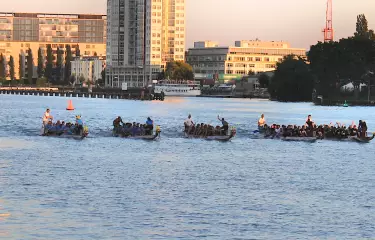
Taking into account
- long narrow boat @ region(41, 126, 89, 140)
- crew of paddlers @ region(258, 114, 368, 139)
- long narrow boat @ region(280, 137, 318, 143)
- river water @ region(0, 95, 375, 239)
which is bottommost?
river water @ region(0, 95, 375, 239)

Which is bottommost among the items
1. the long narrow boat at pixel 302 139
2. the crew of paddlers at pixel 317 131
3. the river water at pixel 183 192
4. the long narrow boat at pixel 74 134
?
the river water at pixel 183 192

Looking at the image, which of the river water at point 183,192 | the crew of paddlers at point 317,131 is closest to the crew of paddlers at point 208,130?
the crew of paddlers at point 317,131

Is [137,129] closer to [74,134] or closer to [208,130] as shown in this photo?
[74,134]

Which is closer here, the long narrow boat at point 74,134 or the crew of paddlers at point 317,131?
the long narrow boat at point 74,134

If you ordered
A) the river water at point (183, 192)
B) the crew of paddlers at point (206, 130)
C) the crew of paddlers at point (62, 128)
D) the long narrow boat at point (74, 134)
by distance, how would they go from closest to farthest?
1. the river water at point (183, 192)
2. the crew of paddlers at point (62, 128)
3. the long narrow boat at point (74, 134)
4. the crew of paddlers at point (206, 130)

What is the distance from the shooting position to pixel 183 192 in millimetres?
50875

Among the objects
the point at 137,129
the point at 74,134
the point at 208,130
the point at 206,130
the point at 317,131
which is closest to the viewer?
the point at 74,134

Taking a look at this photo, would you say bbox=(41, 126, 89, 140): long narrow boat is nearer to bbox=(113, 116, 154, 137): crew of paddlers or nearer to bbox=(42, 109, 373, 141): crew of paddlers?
bbox=(42, 109, 373, 141): crew of paddlers

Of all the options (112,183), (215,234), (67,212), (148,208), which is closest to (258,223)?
(215,234)

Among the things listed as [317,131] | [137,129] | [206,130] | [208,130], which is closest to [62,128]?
[137,129]

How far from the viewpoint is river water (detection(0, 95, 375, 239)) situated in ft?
134

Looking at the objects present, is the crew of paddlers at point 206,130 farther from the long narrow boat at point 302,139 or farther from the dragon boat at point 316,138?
the long narrow boat at point 302,139

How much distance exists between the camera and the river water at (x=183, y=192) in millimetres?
40781

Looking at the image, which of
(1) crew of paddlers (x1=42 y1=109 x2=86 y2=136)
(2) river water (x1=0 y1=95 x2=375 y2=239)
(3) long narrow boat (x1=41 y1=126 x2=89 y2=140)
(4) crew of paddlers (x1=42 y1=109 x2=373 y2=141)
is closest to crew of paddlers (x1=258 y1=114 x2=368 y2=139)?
(4) crew of paddlers (x1=42 y1=109 x2=373 y2=141)
